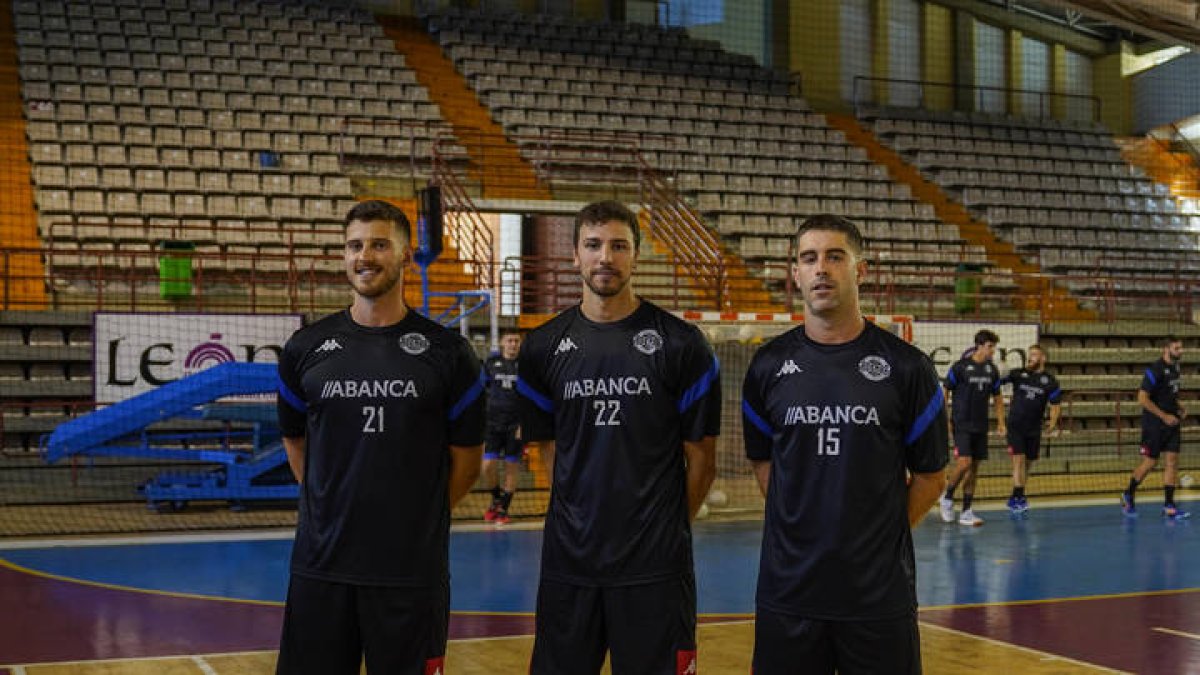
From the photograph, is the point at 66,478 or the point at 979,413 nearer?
the point at 979,413

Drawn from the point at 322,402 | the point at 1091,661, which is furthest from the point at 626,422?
the point at 1091,661

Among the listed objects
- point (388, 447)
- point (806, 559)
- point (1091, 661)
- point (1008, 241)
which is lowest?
point (1091, 661)

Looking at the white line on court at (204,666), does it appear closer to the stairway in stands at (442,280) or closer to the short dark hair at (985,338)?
the short dark hair at (985,338)

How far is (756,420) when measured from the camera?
4.77 metres

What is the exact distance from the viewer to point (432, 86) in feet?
86.9

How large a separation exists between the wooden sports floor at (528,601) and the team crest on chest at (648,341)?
10.9 feet

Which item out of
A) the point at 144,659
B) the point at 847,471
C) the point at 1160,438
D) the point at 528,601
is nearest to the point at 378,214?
the point at 847,471

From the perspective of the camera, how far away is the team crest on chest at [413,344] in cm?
470

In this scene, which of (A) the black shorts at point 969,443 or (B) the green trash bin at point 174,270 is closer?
(A) the black shorts at point 969,443

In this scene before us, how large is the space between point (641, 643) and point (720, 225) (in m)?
20.0

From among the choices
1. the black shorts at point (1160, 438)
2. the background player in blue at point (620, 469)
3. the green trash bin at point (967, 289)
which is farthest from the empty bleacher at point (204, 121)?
the background player in blue at point (620, 469)

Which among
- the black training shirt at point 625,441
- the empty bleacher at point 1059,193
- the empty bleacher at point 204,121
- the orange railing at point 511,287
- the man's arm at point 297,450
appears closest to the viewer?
the black training shirt at point 625,441

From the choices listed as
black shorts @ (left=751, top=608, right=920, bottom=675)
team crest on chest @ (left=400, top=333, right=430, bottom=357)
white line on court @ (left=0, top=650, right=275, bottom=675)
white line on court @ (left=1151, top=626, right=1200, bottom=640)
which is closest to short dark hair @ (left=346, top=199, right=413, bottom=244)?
team crest on chest @ (left=400, top=333, right=430, bottom=357)

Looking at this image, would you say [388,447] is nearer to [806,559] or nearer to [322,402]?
[322,402]
